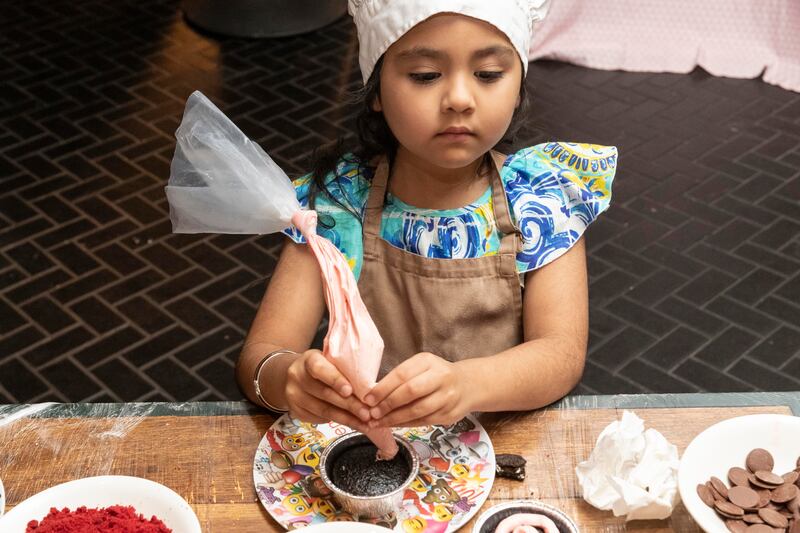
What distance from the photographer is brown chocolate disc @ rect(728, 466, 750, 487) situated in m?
1.46

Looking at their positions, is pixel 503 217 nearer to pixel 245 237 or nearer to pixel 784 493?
pixel 784 493

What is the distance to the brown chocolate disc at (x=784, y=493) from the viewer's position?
142 cm

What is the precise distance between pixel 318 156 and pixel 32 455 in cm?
79

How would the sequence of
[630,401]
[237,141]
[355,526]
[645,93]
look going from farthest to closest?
[645,93] → [630,401] → [237,141] → [355,526]

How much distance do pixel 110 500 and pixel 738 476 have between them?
913 millimetres

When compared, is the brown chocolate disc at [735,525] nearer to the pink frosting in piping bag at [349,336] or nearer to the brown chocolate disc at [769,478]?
the brown chocolate disc at [769,478]

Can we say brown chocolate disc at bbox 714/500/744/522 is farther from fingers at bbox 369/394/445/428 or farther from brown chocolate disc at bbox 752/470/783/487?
fingers at bbox 369/394/445/428

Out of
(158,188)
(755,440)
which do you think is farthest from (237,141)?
(158,188)

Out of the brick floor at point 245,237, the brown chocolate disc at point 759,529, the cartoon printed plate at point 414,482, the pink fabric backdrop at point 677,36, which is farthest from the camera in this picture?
the pink fabric backdrop at point 677,36

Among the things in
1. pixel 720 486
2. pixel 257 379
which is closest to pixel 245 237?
pixel 257 379

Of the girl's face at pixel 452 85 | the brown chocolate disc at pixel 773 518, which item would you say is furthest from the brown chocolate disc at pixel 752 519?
the girl's face at pixel 452 85

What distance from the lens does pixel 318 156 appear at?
2.02 metres

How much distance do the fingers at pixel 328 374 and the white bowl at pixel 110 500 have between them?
0.26 metres

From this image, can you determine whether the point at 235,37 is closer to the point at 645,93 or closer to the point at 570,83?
the point at 570,83
